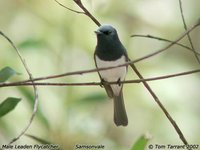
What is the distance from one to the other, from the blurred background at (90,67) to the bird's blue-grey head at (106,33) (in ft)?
Answer: 0.32

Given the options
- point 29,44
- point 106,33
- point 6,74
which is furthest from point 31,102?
point 6,74

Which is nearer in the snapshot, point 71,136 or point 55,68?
point 71,136

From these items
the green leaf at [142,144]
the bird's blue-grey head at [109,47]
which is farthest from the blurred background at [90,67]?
the green leaf at [142,144]

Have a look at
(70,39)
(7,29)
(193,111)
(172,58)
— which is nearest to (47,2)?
(7,29)

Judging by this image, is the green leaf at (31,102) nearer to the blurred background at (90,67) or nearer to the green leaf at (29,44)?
the blurred background at (90,67)

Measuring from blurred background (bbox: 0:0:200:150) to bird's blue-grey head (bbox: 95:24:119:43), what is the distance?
10 centimetres

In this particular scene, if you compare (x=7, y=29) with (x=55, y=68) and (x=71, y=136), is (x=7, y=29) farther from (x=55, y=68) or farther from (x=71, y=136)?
(x=71, y=136)

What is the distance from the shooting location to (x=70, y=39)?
2.49 metres

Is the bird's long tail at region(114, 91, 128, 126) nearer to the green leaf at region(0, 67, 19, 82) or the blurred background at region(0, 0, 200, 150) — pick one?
the blurred background at region(0, 0, 200, 150)

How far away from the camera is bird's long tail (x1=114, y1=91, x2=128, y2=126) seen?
87.0 inches

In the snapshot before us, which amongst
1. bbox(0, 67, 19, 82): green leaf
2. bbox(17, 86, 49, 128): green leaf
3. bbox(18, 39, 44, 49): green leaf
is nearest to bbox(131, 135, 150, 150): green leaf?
bbox(0, 67, 19, 82): green leaf

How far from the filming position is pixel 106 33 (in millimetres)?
2209

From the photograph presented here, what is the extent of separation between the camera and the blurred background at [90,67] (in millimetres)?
2227

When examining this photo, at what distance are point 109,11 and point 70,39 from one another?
0.50 m
